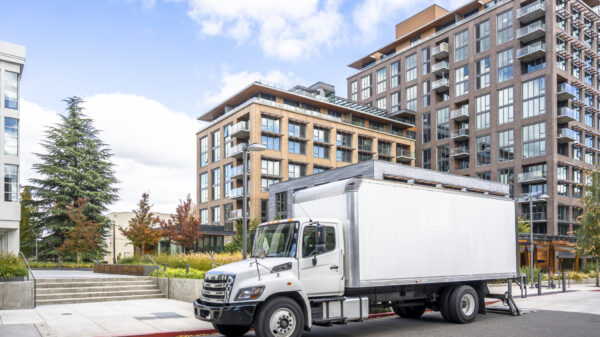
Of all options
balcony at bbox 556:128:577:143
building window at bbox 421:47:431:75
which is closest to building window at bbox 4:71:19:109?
balcony at bbox 556:128:577:143

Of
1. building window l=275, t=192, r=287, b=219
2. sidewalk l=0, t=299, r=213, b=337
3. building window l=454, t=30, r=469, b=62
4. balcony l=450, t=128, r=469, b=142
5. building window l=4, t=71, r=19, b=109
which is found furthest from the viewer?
building window l=454, t=30, r=469, b=62

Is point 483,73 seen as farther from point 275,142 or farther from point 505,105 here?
point 275,142

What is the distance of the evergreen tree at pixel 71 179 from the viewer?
155ft

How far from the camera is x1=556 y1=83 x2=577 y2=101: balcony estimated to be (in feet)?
225

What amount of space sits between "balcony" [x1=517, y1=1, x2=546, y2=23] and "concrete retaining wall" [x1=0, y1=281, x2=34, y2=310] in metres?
70.6

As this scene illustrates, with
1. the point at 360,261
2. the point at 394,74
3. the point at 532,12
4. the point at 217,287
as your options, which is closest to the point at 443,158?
the point at 394,74

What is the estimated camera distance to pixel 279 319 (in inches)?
428

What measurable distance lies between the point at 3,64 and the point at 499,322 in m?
38.1

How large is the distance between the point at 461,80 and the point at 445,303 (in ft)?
237

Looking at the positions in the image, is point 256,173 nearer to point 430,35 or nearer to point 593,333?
point 430,35

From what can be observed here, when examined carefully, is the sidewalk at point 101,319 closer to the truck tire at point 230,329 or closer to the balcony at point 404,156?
the truck tire at point 230,329

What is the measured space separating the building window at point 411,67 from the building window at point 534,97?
20.9 metres

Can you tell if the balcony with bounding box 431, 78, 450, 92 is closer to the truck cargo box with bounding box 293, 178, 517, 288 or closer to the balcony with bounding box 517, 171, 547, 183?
the balcony with bounding box 517, 171, 547, 183

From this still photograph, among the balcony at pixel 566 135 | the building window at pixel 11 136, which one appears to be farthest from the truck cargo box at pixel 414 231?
the balcony at pixel 566 135
